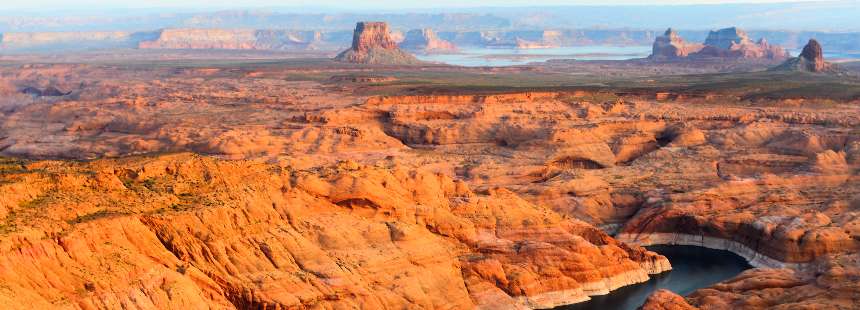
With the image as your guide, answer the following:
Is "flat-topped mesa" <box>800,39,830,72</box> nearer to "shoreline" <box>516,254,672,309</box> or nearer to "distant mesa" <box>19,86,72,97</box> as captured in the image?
"distant mesa" <box>19,86,72,97</box>

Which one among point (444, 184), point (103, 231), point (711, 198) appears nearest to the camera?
point (103, 231)

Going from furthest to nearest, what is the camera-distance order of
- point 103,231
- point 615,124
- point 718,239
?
1. point 615,124
2. point 718,239
3. point 103,231

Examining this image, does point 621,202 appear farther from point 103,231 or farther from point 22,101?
point 22,101

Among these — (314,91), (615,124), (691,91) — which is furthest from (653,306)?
(314,91)

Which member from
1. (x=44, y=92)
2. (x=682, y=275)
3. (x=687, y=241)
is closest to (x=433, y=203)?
(x=682, y=275)

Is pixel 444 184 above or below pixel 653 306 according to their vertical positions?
above

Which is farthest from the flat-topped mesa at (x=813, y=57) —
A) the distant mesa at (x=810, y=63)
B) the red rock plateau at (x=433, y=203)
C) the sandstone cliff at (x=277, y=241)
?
the sandstone cliff at (x=277, y=241)

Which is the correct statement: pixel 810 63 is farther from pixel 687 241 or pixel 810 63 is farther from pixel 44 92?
pixel 44 92
